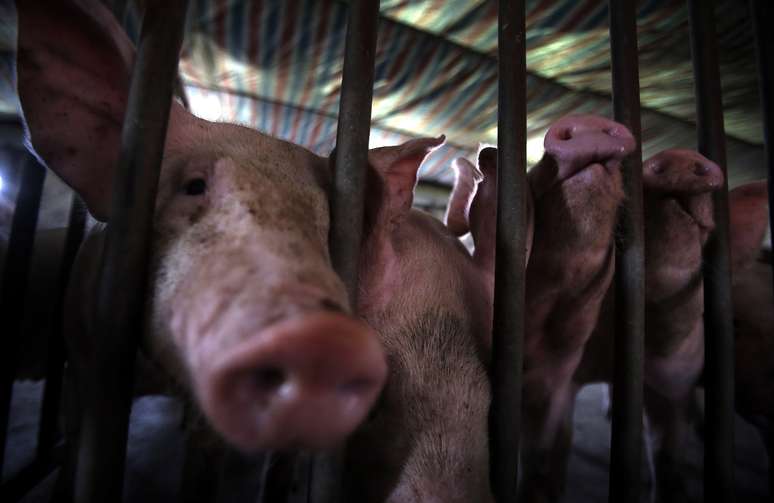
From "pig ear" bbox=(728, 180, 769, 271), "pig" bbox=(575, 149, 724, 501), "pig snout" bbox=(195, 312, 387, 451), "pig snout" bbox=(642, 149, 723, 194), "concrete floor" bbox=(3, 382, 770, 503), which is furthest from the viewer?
"concrete floor" bbox=(3, 382, 770, 503)

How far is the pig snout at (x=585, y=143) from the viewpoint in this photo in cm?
125

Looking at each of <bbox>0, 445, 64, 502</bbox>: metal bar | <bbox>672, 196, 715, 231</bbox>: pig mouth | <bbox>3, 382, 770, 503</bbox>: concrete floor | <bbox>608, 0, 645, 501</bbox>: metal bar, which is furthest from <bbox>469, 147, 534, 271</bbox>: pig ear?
<bbox>0, 445, 64, 502</bbox>: metal bar

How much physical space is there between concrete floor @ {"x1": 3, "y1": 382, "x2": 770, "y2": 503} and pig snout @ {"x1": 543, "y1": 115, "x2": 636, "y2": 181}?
1931 millimetres

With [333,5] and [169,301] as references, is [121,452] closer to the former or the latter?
[169,301]

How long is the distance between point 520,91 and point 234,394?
3.60ft

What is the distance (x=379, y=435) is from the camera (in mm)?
1187

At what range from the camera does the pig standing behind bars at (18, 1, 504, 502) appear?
627 millimetres

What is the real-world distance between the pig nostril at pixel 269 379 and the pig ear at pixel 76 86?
0.82 m

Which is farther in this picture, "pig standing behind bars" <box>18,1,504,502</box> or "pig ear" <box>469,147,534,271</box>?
"pig ear" <box>469,147,534,271</box>

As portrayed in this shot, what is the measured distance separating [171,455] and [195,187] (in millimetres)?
2764

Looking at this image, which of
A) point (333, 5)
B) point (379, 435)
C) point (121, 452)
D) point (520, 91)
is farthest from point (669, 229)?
point (333, 5)

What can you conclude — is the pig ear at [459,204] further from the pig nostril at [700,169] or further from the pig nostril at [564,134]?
the pig nostril at [700,169]

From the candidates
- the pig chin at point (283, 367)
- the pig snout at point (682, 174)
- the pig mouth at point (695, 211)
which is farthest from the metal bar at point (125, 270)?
the pig mouth at point (695, 211)

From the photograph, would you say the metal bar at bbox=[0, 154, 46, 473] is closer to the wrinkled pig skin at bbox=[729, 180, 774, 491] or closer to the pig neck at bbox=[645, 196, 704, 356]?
the pig neck at bbox=[645, 196, 704, 356]
